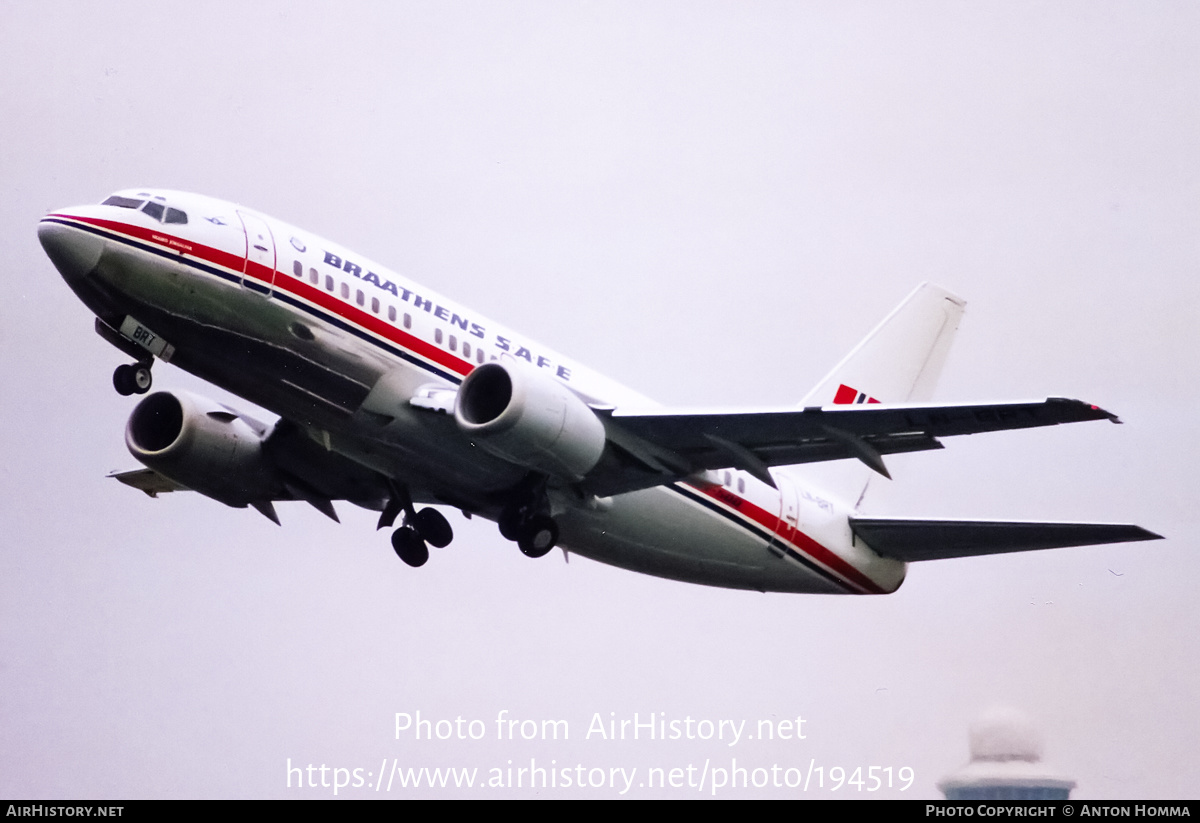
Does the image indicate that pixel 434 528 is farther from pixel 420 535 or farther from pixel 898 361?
pixel 898 361

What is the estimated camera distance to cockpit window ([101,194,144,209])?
24234mm

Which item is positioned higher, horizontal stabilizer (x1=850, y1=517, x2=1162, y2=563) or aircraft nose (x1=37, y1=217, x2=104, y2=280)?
aircraft nose (x1=37, y1=217, x2=104, y2=280)

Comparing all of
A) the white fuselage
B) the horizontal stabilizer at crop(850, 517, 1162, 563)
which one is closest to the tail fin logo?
the horizontal stabilizer at crop(850, 517, 1162, 563)

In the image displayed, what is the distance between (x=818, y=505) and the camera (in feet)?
101

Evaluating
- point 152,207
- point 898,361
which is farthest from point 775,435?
point 152,207

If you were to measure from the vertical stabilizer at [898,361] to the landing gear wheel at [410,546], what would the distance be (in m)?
8.35

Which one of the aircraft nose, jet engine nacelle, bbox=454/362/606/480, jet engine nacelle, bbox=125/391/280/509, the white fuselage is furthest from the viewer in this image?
jet engine nacelle, bbox=125/391/280/509

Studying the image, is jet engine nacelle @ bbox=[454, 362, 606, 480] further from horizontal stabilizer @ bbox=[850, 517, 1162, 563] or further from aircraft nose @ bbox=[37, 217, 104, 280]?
horizontal stabilizer @ bbox=[850, 517, 1162, 563]

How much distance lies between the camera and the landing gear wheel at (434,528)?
30094 millimetres

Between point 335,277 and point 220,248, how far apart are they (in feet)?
Result: 5.95

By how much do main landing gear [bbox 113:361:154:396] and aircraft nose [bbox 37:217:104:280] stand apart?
5.75 ft

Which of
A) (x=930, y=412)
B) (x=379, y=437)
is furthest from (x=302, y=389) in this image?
(x=930, y=412)

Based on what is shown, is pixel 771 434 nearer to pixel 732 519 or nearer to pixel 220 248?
pixel 732 519

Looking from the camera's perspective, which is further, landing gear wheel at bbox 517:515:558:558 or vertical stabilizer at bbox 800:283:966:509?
vertical stabilizer at bbox 800:283:966:509
